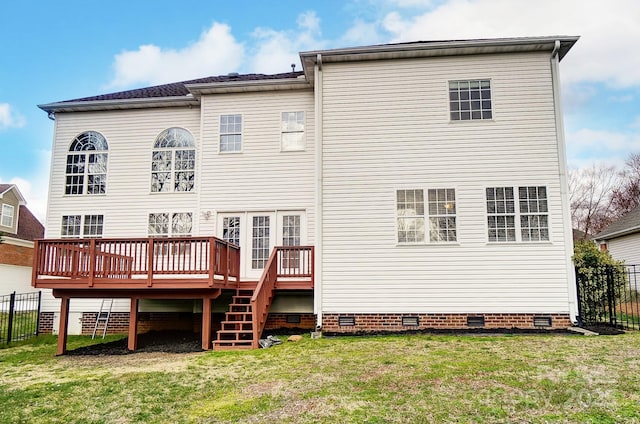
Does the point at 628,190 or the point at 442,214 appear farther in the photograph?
the point at 628,190

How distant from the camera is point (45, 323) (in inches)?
488

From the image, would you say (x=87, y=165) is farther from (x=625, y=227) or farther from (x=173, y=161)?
(x=625, y=227)

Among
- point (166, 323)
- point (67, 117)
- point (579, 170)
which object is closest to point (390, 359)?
point (166, 323)

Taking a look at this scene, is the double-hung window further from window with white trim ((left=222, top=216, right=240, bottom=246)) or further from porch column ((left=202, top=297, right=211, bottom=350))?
porch column ((left=202, top=297, right=211, bottom=350))

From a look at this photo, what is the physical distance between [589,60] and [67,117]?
1358 inches

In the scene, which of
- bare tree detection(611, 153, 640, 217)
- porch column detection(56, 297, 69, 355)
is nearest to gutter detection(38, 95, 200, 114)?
porch column detection(56, 297, 69, 355)

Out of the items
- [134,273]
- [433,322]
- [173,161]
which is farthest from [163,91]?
[433,322]

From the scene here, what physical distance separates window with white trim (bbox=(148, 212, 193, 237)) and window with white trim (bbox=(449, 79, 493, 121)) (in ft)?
24.9

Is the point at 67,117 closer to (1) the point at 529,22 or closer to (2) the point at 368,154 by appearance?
(2) the point at 368,154

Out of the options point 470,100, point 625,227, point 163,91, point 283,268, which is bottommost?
point 283,268

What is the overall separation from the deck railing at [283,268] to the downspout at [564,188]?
5.80m

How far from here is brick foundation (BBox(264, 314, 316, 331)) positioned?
1133 cm

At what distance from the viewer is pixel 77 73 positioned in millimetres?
17797

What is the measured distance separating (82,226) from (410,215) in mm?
9241
